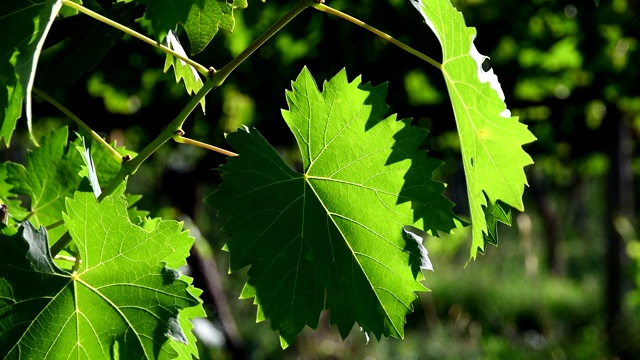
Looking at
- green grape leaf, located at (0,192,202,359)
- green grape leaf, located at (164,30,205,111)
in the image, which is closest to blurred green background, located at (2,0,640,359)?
green grape leaf, located at (164,30,205,111)

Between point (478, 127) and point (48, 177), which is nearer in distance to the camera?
point (478, 127)

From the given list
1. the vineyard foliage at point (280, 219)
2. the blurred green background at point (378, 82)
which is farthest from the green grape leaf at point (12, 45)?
the blurred green background at point (378, 82)

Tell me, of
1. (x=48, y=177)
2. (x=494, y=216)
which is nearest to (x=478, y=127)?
(x=494, y=216)

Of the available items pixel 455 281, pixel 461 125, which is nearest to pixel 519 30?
pixel 461 125

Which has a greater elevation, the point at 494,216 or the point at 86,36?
the point at 86,36

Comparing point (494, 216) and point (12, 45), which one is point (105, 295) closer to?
point (12, 45)

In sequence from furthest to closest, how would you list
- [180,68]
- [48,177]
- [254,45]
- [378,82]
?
[378,82] < [48,177] < [180,68] < [254,45]

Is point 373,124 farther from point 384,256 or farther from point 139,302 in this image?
point 139,302
